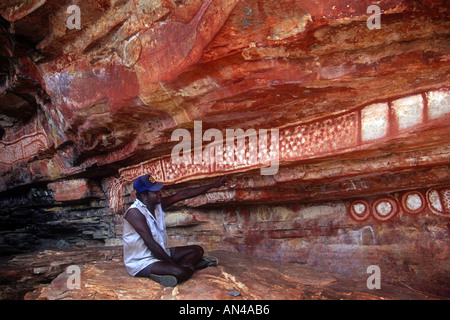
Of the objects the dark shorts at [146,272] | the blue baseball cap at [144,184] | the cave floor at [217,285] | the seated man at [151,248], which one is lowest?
the cave floor at [217,285]

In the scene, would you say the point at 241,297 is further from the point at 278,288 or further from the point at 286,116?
the point at 286,116

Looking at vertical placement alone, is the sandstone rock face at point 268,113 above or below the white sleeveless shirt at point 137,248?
above

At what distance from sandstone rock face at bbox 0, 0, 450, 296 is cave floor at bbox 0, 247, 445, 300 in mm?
694

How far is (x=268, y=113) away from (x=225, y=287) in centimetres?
197

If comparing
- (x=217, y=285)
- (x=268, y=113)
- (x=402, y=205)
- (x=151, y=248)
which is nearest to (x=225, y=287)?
(x=217, y=285)

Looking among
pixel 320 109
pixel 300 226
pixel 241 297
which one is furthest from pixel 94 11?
pixel 300 226

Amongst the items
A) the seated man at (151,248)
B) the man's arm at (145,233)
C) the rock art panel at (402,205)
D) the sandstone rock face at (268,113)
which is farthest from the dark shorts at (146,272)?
the rock art panel at (402,205)

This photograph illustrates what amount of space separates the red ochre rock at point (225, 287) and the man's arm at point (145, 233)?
0.96 feet

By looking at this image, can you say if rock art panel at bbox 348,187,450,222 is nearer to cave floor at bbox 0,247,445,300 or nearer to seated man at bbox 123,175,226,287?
cave floor at bbox 0,247,445,300

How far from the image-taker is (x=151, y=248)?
11.3 feet

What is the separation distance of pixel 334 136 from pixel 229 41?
1.58 m

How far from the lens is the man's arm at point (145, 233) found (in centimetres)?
345

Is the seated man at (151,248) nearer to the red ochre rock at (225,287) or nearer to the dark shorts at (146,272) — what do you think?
the dark shorts at (146,272)

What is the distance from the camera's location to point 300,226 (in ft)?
16.1
